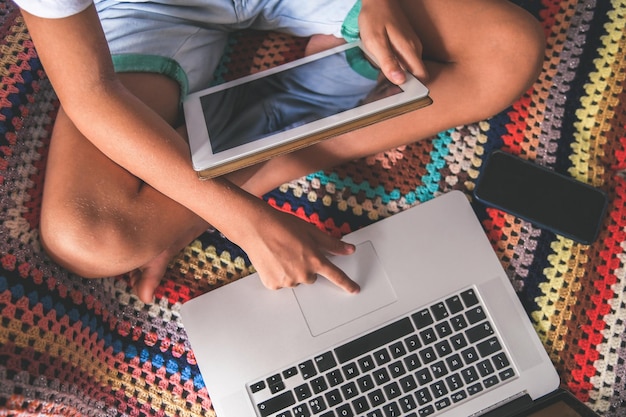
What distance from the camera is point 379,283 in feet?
2.14

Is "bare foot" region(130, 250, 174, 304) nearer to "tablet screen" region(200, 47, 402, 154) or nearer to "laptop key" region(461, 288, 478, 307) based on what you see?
"tablet screen" region(200, 47, 402, 154)

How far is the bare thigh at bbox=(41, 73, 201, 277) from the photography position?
1.96 feet

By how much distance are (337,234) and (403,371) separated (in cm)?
19

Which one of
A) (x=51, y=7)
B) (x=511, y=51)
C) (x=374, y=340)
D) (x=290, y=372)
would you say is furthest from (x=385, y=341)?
(x=51, y=7)

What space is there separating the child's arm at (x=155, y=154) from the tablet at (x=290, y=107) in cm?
5

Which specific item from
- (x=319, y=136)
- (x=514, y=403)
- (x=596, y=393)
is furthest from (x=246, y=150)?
(x=596, y=393)

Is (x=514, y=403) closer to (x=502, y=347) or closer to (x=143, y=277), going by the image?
Result: (x=502, y=347)

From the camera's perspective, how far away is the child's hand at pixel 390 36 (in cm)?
63

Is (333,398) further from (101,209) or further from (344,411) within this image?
(101,209)

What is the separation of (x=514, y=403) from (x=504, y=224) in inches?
8.6

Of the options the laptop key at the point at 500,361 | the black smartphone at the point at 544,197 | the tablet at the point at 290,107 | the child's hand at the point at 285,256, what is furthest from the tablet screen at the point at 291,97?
the laptop key at the point at 500,361

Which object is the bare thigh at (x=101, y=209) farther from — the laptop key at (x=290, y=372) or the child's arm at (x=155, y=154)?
the laptop key at (x=290, y=372)

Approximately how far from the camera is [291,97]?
0.61 m

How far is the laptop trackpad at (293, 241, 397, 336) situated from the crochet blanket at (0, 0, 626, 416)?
0.23ft
